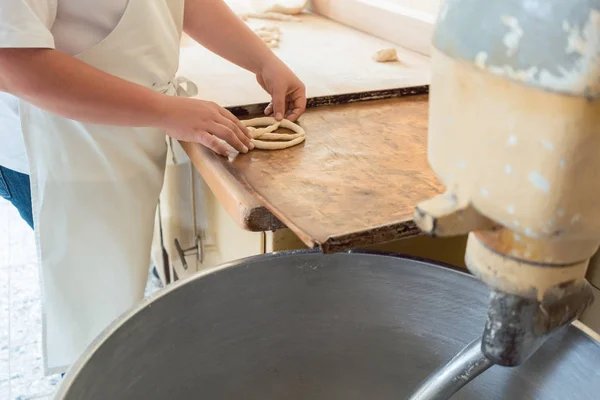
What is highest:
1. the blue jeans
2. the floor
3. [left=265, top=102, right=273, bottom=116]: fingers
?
[left=265, top=102, right=273, bottom=116]: fingers

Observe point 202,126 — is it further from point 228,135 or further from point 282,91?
point 282,91

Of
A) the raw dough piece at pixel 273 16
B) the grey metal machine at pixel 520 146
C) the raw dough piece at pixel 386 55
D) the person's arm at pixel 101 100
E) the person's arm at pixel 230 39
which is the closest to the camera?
Result: the grey metal machine at pixel 520 146

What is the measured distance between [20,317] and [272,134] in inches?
42.6

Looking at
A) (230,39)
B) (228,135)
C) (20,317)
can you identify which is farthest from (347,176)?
(20,317)

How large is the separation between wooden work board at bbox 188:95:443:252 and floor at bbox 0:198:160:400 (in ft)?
2.81

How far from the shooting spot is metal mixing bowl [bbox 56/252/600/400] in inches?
21.2

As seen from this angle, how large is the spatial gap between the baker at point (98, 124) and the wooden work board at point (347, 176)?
0.06 metres

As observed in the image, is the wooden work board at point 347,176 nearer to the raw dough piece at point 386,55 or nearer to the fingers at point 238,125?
the fingers at point 238,125

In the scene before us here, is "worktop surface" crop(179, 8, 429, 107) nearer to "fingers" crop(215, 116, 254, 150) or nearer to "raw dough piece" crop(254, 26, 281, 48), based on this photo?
"raw dough piece" crop(254, 26, 281, 48)

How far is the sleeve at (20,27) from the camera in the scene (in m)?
0.62

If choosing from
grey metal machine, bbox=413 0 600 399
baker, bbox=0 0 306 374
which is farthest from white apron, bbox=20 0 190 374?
grey metal machine, bbox=413 0 600 399

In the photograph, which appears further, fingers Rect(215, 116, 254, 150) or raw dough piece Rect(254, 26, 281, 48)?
raw dough piece Rect(254, 26, 281, 48)

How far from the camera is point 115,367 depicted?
1.70 feet

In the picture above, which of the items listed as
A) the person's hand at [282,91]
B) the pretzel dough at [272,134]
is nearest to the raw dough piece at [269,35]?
the person's hand at [282,91]
